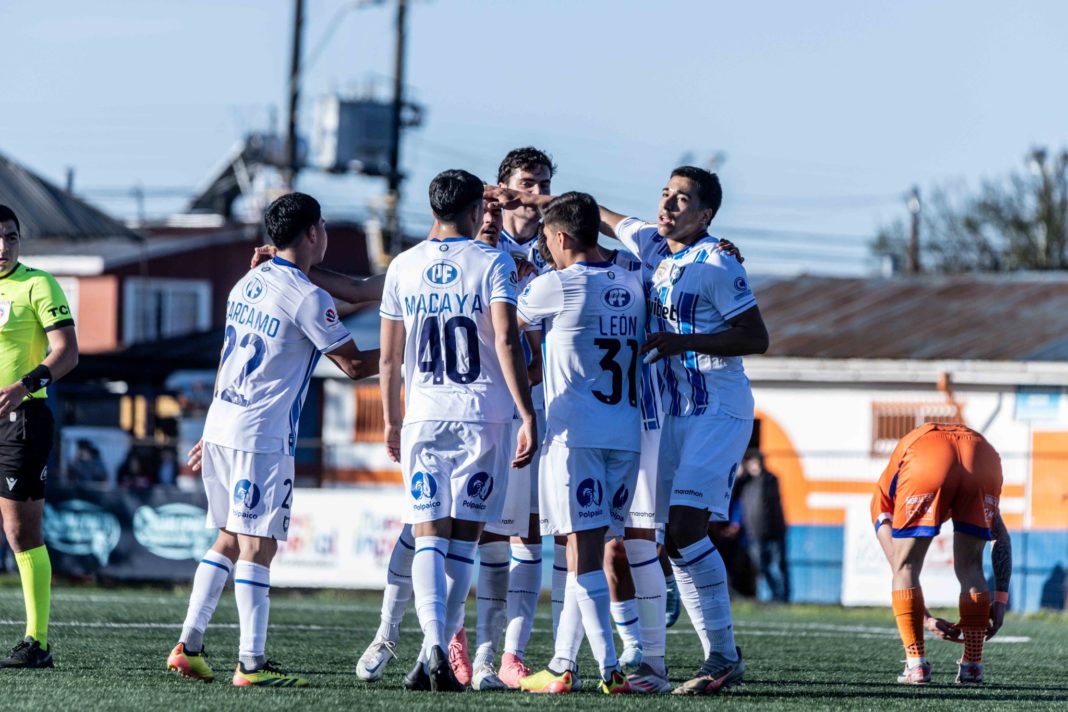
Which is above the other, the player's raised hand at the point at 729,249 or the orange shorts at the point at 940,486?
the player's raised hand at the point at 729,249

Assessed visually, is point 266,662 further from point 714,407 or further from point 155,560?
point 155,560

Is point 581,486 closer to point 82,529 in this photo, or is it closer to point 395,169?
point 82,529

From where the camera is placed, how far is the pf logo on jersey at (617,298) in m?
7.80

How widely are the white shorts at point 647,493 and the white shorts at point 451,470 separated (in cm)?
71

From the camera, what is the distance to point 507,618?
8.45 m

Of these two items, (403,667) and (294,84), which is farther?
(294,84)

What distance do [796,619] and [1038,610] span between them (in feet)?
18.1

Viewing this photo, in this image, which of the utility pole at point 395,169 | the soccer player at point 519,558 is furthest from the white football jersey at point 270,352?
the utility pole at point 395,169

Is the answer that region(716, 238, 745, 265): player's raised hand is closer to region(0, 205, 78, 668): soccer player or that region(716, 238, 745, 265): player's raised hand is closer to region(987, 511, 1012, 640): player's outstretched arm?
region(987, 511, 1012, 640): player's outstretched arm

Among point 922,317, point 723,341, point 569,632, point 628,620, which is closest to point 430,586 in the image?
point 569,632

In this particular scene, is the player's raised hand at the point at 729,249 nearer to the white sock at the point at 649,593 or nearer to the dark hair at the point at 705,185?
the dark hair at the point at 705,185

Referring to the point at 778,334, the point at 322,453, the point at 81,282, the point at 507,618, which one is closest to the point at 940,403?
the point at 778,334

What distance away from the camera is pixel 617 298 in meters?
7.82

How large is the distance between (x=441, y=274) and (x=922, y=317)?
65.4 ft
